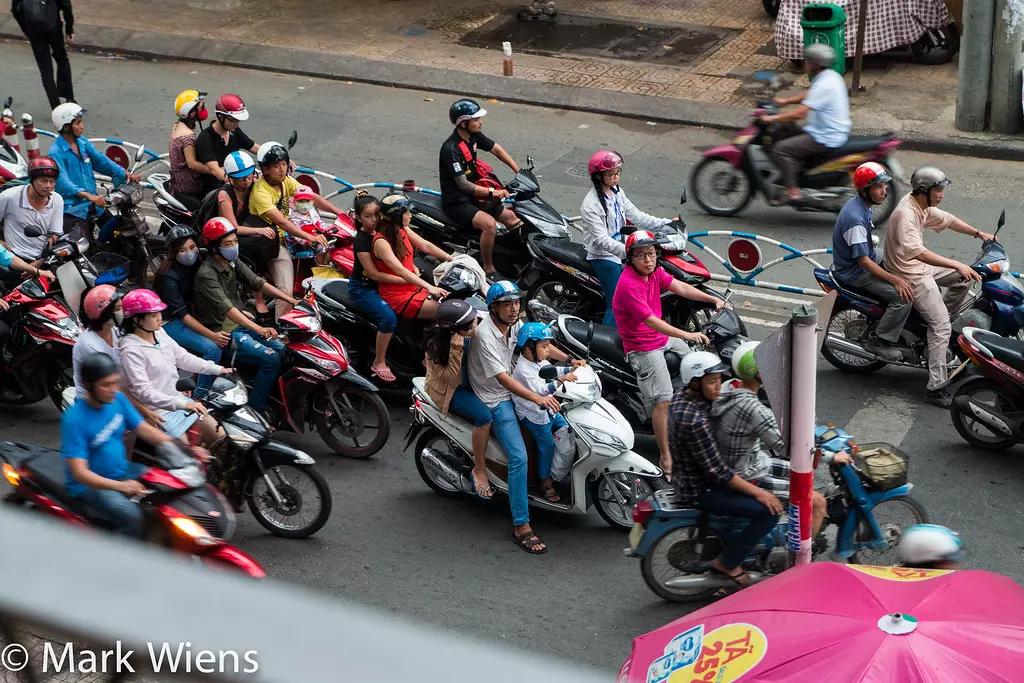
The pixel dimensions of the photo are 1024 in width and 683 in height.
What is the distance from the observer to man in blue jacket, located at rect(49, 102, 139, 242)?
36.7ft

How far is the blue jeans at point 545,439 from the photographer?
7.89 meters

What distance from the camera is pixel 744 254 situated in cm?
1148

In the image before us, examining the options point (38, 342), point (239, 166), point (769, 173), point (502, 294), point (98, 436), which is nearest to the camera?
point (98, 436)

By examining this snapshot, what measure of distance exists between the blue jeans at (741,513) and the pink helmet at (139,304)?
11.6ft

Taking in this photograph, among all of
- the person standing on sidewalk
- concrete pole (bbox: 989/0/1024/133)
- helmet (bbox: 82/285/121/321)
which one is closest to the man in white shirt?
concrete pole (bbox: 989/0/1024/133)

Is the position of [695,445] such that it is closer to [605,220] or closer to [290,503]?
[290,503]

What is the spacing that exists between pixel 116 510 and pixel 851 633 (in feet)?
13.1

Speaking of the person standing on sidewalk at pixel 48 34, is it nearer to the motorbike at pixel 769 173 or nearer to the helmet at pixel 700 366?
the motorbike at pixel 769 173

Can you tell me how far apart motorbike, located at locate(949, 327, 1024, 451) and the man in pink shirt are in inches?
75.7

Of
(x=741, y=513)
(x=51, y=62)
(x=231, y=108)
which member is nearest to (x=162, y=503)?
(x=741, y=513)

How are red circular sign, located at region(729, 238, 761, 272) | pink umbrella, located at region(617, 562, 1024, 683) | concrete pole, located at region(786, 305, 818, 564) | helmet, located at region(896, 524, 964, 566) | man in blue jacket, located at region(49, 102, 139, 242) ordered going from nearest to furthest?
pink umbrella, located at region(617, 562, 1024, 683) → concrete pole, located at region(786, 305, 818, 564) → helmet, located at region(896, 524, 964, 566) → man in blue jacket, located at region(49, 102, 139, 242) → red circular sign, located at region(729, 238, 761, 272)

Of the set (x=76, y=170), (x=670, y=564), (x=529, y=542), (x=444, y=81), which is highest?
(x=76, y=170)

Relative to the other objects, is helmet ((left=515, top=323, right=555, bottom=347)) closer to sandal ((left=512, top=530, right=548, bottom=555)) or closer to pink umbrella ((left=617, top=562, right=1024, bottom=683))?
sandal ((left=512, top=530, right=548, bottom=555))

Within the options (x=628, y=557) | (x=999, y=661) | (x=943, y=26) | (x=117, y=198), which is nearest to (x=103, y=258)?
(x=117, y=198)
